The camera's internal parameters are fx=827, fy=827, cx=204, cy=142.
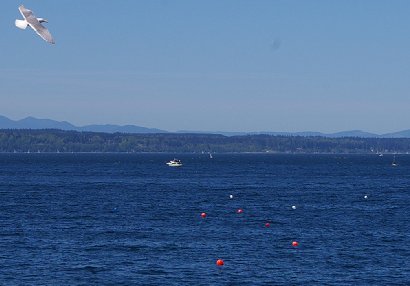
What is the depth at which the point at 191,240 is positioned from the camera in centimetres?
8681

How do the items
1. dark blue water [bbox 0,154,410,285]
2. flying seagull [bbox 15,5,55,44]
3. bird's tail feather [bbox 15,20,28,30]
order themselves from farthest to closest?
1. dark blue water [bbox 0,154,410,285]
2. bird's tail feather [bbox 15,20,28,30]
3. flying seagull [bbox 15,5,55,44]

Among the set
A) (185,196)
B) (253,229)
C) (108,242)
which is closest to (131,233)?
(108,242)

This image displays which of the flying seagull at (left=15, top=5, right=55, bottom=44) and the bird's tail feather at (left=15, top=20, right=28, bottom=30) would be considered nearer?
the flying seagull at (left=15, top=5, right=55, bottom=44)

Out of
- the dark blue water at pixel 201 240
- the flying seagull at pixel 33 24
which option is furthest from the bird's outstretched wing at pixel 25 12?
the dark blue water at pixel 201 240

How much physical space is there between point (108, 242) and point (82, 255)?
8.56m

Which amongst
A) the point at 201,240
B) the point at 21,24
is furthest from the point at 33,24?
the point at 201,240

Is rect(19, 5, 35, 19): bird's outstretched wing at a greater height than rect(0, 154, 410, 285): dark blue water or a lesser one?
greater

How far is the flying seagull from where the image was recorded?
29.7m

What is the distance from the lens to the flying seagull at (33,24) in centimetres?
2970

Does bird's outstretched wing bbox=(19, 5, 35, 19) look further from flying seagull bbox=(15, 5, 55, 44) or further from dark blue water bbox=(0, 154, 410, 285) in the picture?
dark blue water bbox=(0, 154, 410, 285)

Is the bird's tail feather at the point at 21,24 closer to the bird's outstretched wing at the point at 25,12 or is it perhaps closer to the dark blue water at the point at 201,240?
the bird's outstretched wing at the point at 25,12

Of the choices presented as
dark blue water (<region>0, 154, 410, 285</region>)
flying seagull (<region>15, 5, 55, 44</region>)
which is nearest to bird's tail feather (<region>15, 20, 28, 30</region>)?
flying seagull (<region>15, 5, 55, 44</region>)

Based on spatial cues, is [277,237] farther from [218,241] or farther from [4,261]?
[4,261]

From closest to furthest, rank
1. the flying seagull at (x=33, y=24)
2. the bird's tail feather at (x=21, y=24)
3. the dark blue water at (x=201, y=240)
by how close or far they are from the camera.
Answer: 1. the flying seagull at (x=33, y=24)
2. the bird's tail feather at (x=21, y=24)
3. the dark blue water at (x=201, y=240)
